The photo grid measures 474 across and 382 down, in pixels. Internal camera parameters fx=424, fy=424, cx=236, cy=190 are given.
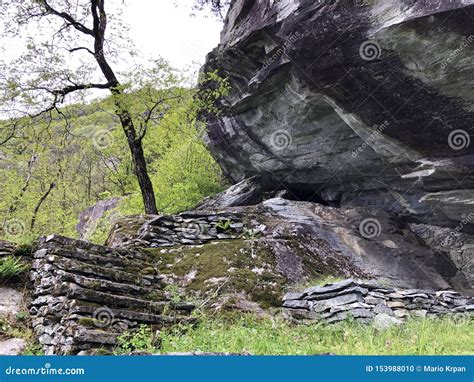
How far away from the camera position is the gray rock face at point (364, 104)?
401 inches

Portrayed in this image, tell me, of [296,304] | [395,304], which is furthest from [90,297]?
[395,304]

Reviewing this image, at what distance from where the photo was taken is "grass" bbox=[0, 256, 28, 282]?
8.32 meters

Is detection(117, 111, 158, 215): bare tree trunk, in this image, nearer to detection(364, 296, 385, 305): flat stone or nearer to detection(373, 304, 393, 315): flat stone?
→ detection(364, 296, 385, 305): flat stone

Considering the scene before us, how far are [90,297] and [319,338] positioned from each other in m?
3.71

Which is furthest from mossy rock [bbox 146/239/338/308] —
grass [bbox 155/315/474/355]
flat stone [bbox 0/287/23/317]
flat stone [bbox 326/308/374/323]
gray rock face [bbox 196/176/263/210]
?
gray rock face [bbox 196/176/263/210]

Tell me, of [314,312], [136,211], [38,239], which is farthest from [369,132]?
[136,211]

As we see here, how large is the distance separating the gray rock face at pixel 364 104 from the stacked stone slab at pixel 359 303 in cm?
443

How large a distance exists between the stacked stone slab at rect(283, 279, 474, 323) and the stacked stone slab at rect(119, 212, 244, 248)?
11.0 ft

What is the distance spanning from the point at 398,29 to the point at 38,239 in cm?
939

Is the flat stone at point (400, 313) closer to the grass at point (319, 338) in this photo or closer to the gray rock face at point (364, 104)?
the grass at point (319, 338)

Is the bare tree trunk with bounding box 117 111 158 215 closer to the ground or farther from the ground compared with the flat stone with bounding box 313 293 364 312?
farther from the ground

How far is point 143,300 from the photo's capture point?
760 centimetres

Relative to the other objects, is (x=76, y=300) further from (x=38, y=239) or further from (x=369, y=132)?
(x=369, y=132)

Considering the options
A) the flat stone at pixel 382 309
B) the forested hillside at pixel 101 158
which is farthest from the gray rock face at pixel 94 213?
the flat stone at pixel 382 309
